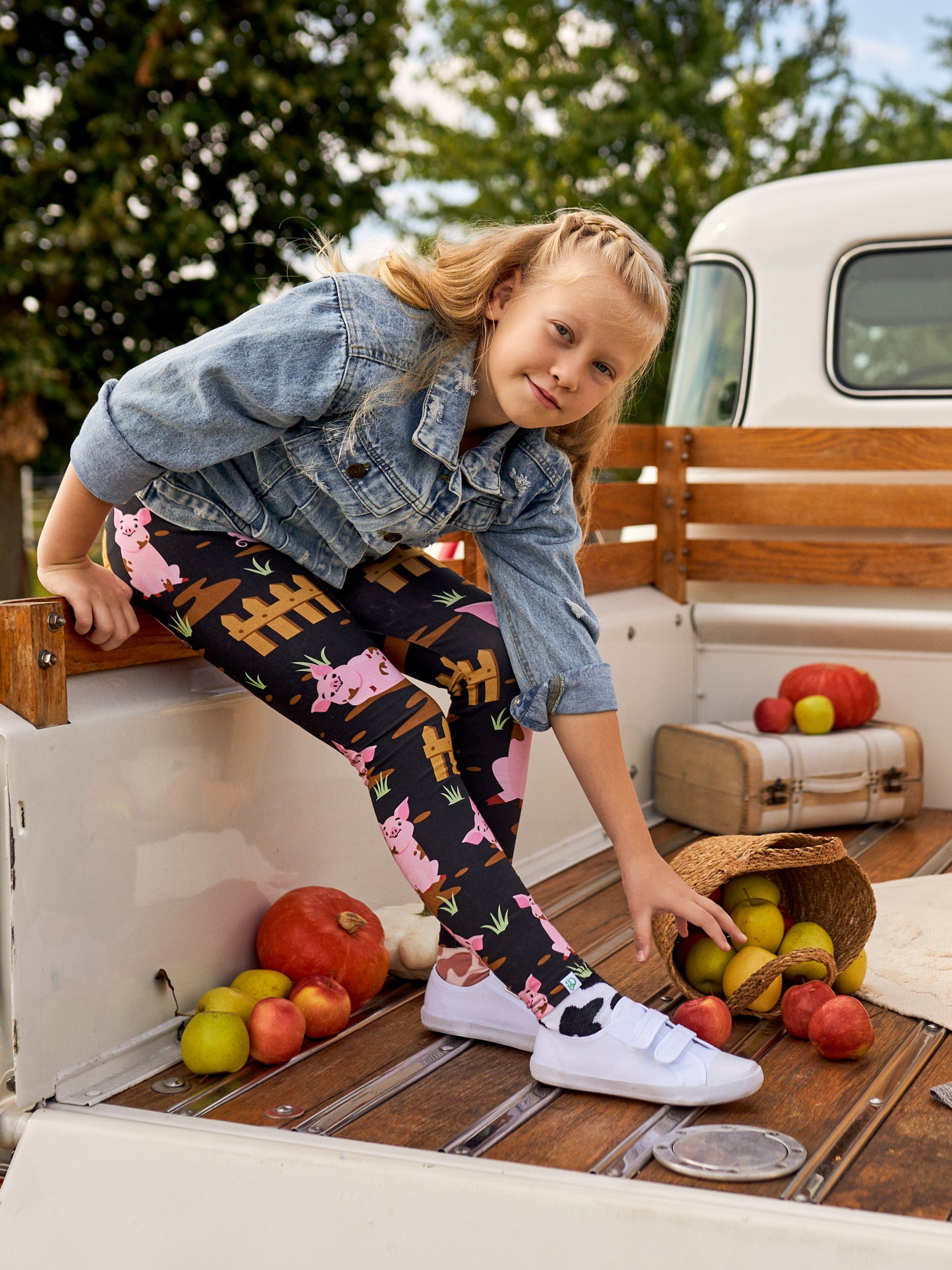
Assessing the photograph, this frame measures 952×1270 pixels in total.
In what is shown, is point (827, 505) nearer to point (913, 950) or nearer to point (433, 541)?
point (913, 950)

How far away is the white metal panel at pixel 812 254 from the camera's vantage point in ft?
11.4

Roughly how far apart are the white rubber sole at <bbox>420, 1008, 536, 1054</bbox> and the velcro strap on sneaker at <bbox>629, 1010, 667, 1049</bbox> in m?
0.21

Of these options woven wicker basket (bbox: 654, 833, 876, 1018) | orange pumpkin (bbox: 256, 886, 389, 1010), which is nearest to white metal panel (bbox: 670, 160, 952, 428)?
woven wicker basket (bbox: 654, 833, 876, 1018)

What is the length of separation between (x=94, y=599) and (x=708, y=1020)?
106 cm

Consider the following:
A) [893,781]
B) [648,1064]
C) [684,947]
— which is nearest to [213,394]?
[648,1064]

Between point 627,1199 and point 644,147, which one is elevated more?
point 644,147

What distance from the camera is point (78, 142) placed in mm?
9945

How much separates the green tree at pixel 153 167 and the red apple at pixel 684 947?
8.34 meters

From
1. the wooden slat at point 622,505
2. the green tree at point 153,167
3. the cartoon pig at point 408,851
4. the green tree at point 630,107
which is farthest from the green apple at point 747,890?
the green tree at point 630,107

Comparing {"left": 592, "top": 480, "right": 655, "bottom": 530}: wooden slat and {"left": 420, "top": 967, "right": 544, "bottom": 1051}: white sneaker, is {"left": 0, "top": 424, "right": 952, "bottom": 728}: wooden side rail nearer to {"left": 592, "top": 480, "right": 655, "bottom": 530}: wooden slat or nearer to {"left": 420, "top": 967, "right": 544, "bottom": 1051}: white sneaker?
{"left": 592, "top": 480, "right": 655, "bottom": 530}: wooden slat

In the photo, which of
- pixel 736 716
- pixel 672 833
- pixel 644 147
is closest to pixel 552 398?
pixel 672 833

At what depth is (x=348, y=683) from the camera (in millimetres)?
1786

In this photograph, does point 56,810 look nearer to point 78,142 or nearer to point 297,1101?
A: point 297,1101

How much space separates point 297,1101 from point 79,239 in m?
8.64
